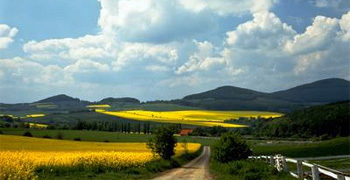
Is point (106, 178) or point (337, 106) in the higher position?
point (337, 106)

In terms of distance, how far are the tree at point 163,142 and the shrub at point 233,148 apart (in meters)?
11.9

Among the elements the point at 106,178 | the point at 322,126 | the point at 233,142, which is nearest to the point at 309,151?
the point at 233,142

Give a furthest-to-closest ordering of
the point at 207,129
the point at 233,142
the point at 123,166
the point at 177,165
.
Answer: the point at 207,129
the point at 177,165
the point at 233,142
the point at 123,166

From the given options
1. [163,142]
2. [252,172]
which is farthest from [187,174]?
[163,142]

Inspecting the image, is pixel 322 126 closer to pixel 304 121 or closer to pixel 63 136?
pixel 304 121

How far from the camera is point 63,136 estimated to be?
11294cm

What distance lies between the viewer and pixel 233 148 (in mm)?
39656

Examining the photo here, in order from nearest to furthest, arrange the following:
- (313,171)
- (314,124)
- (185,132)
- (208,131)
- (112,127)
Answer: (313,171) → (314,124) → (185,132) → (208,131) → (112,127)

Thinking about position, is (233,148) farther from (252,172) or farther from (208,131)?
(208,131)

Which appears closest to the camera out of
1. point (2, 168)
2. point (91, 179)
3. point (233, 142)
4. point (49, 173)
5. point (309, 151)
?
point (2, 168)

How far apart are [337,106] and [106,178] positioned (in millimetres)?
169562

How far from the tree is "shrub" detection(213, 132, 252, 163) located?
1189cm

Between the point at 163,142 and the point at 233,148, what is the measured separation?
13.8 meters

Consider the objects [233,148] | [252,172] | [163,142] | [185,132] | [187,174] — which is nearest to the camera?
[252,172]
